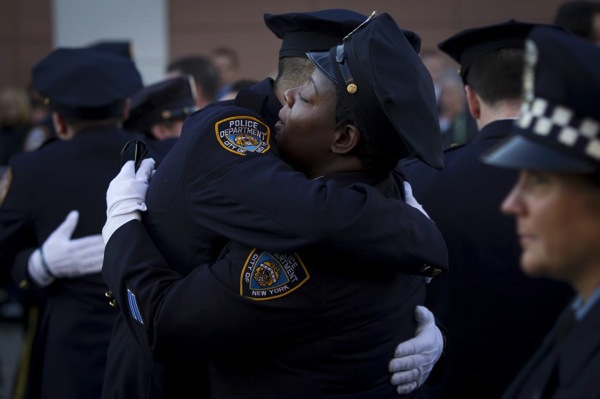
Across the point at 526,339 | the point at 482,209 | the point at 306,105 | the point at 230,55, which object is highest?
the point at 306,105

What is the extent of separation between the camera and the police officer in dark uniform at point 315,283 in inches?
86.0

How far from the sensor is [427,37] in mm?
11469

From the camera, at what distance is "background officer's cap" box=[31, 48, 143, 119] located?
3906mm

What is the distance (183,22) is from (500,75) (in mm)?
8437

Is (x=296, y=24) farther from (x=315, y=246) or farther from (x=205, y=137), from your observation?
(x=315, y=246)

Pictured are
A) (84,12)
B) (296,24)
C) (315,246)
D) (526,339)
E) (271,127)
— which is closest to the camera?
(315,246)

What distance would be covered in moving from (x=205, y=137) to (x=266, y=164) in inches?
6.5

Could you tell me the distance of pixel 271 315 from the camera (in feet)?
7.20

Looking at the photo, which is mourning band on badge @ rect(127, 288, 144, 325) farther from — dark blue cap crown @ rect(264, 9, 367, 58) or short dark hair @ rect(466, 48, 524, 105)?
short dark hair @ rect(466, 48, 524, 105)

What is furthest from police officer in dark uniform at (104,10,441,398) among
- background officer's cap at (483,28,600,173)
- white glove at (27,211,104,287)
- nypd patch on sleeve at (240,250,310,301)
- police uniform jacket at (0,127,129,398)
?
police uniform jacket at (0,127,129,398)

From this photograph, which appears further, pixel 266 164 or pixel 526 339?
pixel 526 339

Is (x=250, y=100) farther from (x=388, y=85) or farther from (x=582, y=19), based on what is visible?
(x=582, y=19)

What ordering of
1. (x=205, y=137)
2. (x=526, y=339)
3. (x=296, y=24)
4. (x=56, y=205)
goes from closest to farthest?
(x=205, y=137)
(x=296, y=24)
(x=526, y=339)
(x=56, y=205)

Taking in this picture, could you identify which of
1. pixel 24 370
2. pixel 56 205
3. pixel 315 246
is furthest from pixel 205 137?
pixel 24 370
